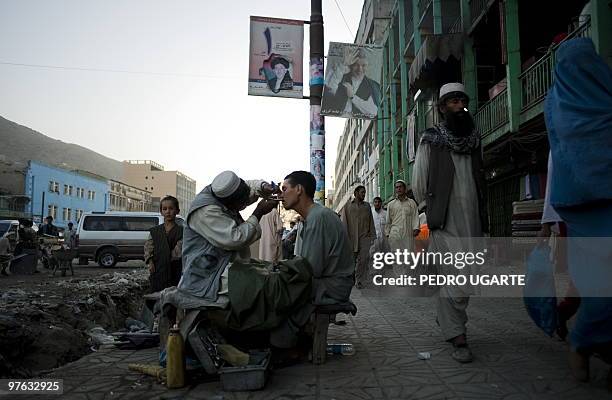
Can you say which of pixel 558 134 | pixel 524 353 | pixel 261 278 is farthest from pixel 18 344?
pixel 558 134

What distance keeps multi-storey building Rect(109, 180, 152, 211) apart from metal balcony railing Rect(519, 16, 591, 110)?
216 feet

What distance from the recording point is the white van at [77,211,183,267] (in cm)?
1761

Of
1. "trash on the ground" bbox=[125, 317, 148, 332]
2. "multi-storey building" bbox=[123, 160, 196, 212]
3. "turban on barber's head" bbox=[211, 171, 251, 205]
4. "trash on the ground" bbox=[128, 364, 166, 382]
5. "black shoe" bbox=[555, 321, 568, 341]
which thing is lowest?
"trash on the ground" bbox=[125, 317, 148, 332]

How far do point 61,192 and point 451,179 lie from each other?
58728 mm

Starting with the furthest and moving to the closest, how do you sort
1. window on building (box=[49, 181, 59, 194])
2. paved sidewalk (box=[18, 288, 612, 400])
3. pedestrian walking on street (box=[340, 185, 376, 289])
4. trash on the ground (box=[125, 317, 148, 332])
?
window on building (box=[49, 181, 59, 194]) → pedestrian walking on street (box=[340, 185, 376, 289]) → trash on the ground (box=[125, 317, 148, 332]) → paved sidewalk (box=[18, 288, 612, 400])

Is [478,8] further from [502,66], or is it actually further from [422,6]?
[422,6]

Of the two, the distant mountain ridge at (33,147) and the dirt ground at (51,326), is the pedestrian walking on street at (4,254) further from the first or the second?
the distant mountain ridge at (33,147)

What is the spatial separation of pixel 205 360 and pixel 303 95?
18.6 feet

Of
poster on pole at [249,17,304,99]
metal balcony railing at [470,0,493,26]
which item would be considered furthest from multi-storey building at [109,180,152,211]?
poster on pole at [249,17,304,99]

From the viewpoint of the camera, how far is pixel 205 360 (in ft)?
9.39

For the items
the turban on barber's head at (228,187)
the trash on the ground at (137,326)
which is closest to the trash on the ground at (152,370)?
the turban on barber's head at (228,187)

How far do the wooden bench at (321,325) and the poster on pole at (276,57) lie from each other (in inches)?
200

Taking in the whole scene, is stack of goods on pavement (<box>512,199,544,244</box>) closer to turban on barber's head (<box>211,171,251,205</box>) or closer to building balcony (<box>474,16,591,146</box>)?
building balcony (<box>474,16,591,146</box>)

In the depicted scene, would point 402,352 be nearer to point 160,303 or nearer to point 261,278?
point 261,278
